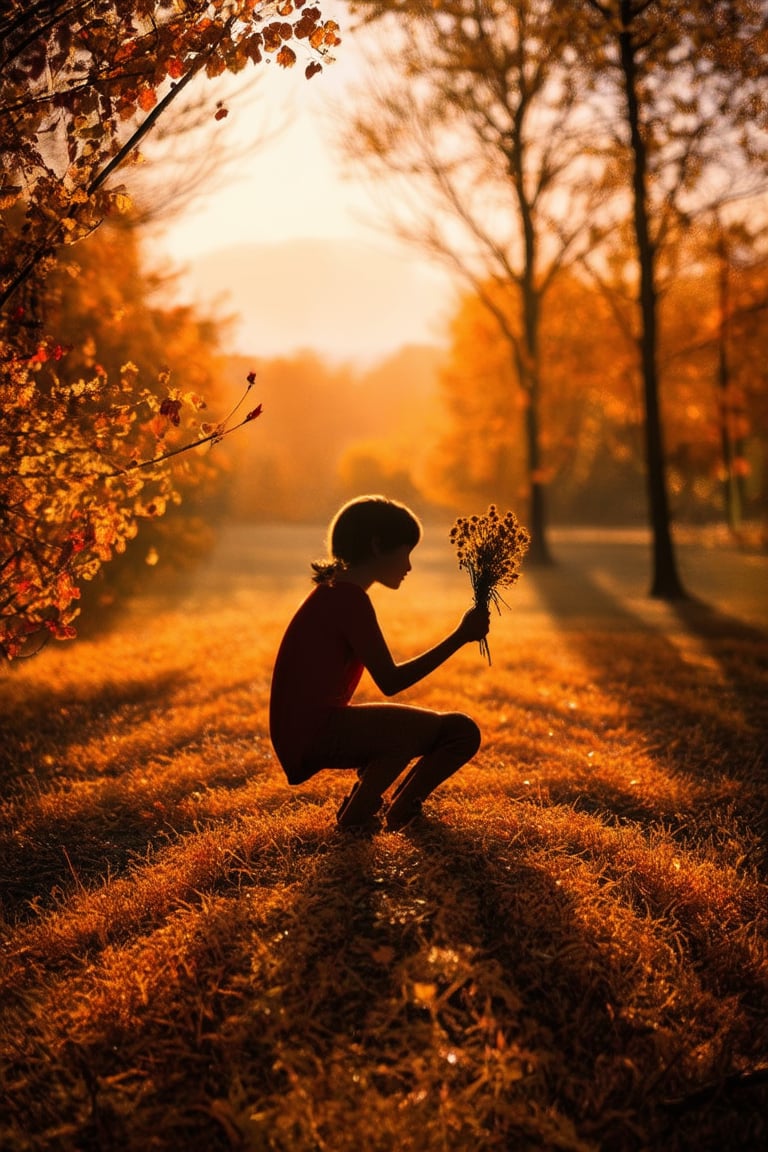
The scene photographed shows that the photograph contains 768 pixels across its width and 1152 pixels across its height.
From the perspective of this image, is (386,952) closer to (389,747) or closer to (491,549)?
(389,747)

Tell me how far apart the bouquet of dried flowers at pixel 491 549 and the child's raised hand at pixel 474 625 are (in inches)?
7.4

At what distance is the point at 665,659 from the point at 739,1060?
6.82 m

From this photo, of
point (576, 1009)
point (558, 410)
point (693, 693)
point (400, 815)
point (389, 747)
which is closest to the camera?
point (576, 1009)

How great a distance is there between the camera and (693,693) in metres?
7.55

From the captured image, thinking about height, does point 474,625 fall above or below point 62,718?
above

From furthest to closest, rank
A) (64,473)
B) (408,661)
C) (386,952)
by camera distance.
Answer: (64,473) < (408,661) < (386,952)

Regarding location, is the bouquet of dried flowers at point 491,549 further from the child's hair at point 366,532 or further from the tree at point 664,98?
the tree at point 664,98

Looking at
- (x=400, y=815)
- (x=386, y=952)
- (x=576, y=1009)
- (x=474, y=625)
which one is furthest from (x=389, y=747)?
(x=576, y=1009)

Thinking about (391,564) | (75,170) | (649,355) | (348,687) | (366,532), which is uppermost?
(649,355)

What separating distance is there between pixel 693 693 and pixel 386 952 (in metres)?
5.53

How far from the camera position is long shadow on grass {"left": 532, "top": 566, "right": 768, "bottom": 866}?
5.23 m

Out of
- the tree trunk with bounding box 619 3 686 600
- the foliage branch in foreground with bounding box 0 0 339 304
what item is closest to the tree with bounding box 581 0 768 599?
the tree trunk with bounding box 619 3 686 600

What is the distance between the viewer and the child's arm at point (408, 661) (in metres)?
3.58

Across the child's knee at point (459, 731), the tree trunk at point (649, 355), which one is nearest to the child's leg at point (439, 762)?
the child's knee at point (459, 731)
